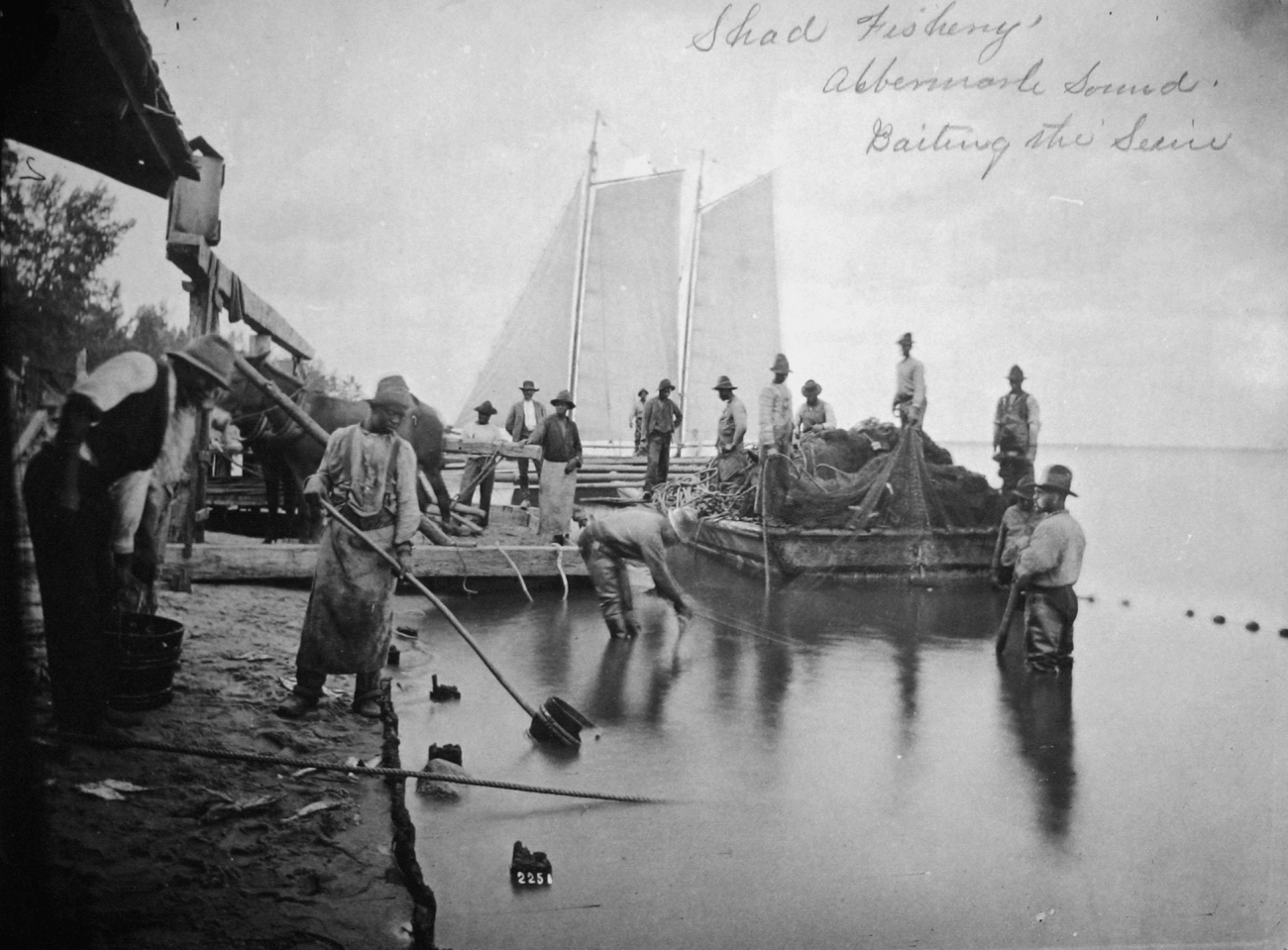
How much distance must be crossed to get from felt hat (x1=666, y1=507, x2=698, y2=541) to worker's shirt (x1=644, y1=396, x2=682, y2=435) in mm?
1548

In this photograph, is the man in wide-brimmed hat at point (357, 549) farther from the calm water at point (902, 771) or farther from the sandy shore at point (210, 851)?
the sandy shore at point (210, 851)

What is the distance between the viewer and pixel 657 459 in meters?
3.99

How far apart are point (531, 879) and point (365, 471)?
160 centimetres

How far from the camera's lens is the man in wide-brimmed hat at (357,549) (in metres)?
3.34

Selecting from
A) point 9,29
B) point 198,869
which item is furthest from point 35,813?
point 9,29

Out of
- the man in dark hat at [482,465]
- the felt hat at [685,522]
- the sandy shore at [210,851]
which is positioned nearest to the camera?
the sandy shore at [210,851]

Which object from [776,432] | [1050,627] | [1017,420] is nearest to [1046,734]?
[1050,627]

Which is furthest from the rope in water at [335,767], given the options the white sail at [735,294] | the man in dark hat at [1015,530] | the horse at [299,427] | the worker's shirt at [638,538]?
the man in dark hat at [1015,530]

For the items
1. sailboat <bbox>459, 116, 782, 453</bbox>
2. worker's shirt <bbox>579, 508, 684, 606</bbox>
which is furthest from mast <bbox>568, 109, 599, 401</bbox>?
worker's shirt <bbox>579, 508, 684, 606</bbox>

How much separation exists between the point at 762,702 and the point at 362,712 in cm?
165

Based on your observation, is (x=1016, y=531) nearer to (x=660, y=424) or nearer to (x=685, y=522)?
(x=685, y=522)

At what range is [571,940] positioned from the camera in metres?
2.53

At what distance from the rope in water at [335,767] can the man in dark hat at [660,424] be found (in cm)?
145

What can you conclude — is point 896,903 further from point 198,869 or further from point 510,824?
point 198,869
